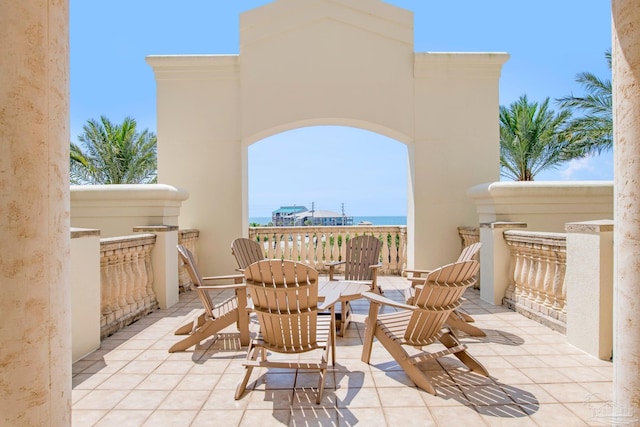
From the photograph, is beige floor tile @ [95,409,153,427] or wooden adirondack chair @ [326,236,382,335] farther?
wooden adirondack chair @ [326,236,382,335]

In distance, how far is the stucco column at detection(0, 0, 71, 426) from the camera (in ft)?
5.08

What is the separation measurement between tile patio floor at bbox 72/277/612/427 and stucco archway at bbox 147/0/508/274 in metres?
4.00

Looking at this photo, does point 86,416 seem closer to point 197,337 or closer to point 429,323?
point 197,337

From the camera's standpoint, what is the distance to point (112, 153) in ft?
61.0

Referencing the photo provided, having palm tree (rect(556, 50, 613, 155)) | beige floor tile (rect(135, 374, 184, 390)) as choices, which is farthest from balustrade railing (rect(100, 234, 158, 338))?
palm tree (rect(556, 50, 613, 155))

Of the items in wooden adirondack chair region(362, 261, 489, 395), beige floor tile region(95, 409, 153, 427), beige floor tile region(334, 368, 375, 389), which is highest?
wooden adirondack chair region(362, 261, 489, 395)

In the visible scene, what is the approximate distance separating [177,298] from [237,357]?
3.05m

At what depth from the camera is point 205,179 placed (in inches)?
325

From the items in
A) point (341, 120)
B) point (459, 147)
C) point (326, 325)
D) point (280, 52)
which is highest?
point (280, 52)

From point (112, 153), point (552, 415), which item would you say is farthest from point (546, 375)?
point (112, 153)

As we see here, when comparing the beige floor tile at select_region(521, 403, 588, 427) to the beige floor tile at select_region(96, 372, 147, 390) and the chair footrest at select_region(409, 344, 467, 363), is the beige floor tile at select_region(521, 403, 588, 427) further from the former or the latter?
the beige floor tile at select_region(96, 372, 147, 390)

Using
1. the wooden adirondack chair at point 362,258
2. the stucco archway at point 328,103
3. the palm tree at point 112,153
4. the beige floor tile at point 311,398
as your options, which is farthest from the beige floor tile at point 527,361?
the palm tree at point 112,153

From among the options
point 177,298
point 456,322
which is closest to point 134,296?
point 177,298

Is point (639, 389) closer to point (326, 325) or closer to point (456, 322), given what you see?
point (326, 325)
